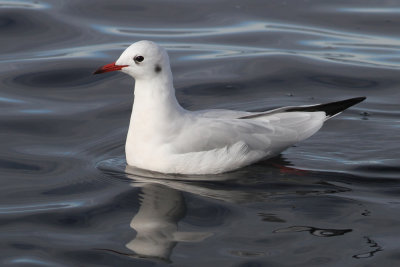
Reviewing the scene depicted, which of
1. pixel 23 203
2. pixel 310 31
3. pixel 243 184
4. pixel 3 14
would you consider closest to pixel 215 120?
pixel 243 184

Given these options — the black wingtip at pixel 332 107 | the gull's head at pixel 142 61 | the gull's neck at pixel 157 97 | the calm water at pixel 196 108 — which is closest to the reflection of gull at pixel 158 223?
the calm water at pixel 196 108

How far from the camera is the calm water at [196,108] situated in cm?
746

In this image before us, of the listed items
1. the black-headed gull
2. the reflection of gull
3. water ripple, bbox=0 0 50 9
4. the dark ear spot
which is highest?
water ripple, bbox=0 0 50 9

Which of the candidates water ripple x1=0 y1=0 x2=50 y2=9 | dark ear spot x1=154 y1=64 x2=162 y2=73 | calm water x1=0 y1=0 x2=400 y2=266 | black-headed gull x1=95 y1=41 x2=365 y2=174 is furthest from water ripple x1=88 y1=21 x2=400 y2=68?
dark ear spot x1=154 y1=64 x2=162 y2=73

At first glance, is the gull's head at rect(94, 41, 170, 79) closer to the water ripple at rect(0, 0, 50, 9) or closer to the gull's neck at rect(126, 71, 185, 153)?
the gull's neck at rect(126, 71, 185, 153)

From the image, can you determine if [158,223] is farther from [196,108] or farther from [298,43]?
[298,43]

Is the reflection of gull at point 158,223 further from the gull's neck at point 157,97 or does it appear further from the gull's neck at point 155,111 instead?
the gull's neck at point 157,97

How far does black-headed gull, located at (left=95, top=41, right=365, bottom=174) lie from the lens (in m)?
8.87

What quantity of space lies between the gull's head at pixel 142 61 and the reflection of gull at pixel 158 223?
116cm

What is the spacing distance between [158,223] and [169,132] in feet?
4.34

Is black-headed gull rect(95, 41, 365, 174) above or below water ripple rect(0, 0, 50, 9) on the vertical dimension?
below

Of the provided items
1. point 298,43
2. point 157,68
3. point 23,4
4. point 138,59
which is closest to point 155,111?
point 157,68

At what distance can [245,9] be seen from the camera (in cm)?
1580

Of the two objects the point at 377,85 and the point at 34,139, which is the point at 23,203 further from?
the point at 377,85
